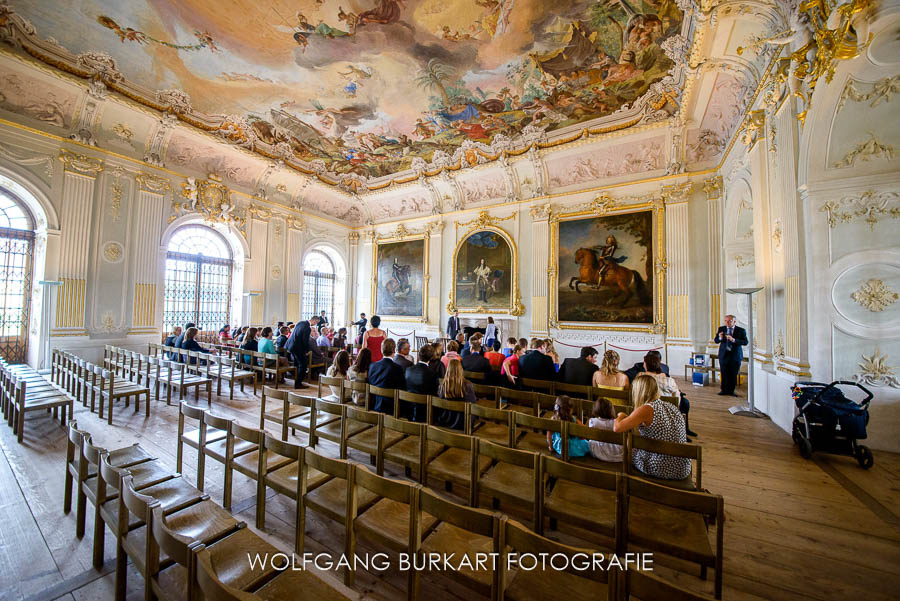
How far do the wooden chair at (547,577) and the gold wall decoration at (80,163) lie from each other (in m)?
11.8

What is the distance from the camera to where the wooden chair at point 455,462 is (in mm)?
2213

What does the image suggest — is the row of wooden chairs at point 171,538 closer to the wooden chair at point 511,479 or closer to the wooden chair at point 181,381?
the wooden chair at point 511,479

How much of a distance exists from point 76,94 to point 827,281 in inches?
563

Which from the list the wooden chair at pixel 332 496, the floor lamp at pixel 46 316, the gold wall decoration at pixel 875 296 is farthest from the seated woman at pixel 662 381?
the floor lamp at pixel 46 316

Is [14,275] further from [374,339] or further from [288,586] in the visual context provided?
[288,586]

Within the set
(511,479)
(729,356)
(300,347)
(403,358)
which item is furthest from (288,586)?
(729,356)

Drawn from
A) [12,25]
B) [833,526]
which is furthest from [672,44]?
[12,25]

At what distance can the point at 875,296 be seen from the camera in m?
4.12

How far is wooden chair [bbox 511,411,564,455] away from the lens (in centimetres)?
260

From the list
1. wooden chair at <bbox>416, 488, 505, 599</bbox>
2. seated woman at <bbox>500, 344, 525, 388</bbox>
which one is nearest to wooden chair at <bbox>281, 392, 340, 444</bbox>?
wooden chair at <bbox>416, 488, 505, 599</bbox>

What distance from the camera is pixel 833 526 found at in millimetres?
2479

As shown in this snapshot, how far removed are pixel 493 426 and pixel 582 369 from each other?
166 centimetres

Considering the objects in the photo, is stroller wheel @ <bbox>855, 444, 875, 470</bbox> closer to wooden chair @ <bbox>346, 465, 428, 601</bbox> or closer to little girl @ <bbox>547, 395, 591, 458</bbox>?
little girl @ <bbox>547, 395, 591, 458</bbox>

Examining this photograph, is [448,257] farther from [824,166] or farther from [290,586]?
[290,586]
